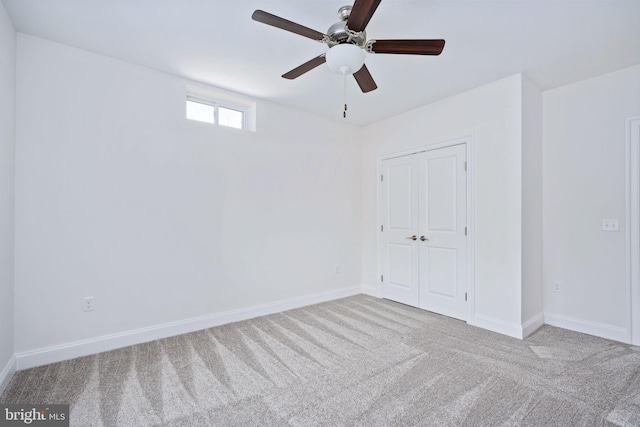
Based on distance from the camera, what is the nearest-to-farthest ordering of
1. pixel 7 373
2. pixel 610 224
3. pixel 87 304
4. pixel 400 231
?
pixel 7 373 < pixel 87 304 < pixel 610 224 < pixel 400 231

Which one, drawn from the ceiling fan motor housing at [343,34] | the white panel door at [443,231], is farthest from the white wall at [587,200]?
the ceiling fan motor housing at [343,34]

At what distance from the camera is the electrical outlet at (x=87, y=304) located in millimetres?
2547

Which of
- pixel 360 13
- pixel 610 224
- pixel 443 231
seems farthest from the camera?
pixel 443 231

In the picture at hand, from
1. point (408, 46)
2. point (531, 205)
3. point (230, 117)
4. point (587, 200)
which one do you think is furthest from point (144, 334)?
point (587, 200)

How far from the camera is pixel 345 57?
1854 mm

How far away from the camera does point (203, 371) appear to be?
7.51 feet

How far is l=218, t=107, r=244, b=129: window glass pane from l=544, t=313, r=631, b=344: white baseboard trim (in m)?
4.10

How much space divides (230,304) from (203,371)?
3.59ft

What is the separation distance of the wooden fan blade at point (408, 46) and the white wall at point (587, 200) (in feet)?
7.30

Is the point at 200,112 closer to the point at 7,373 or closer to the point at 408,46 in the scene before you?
the point at 408,46

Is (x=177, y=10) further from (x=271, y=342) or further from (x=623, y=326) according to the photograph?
(x=623, y=326)

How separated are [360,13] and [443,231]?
8.76 ft

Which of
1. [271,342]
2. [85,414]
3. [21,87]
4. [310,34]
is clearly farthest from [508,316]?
[21,87]

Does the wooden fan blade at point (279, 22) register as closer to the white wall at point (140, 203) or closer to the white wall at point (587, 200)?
the white wall at point (140, 203)
